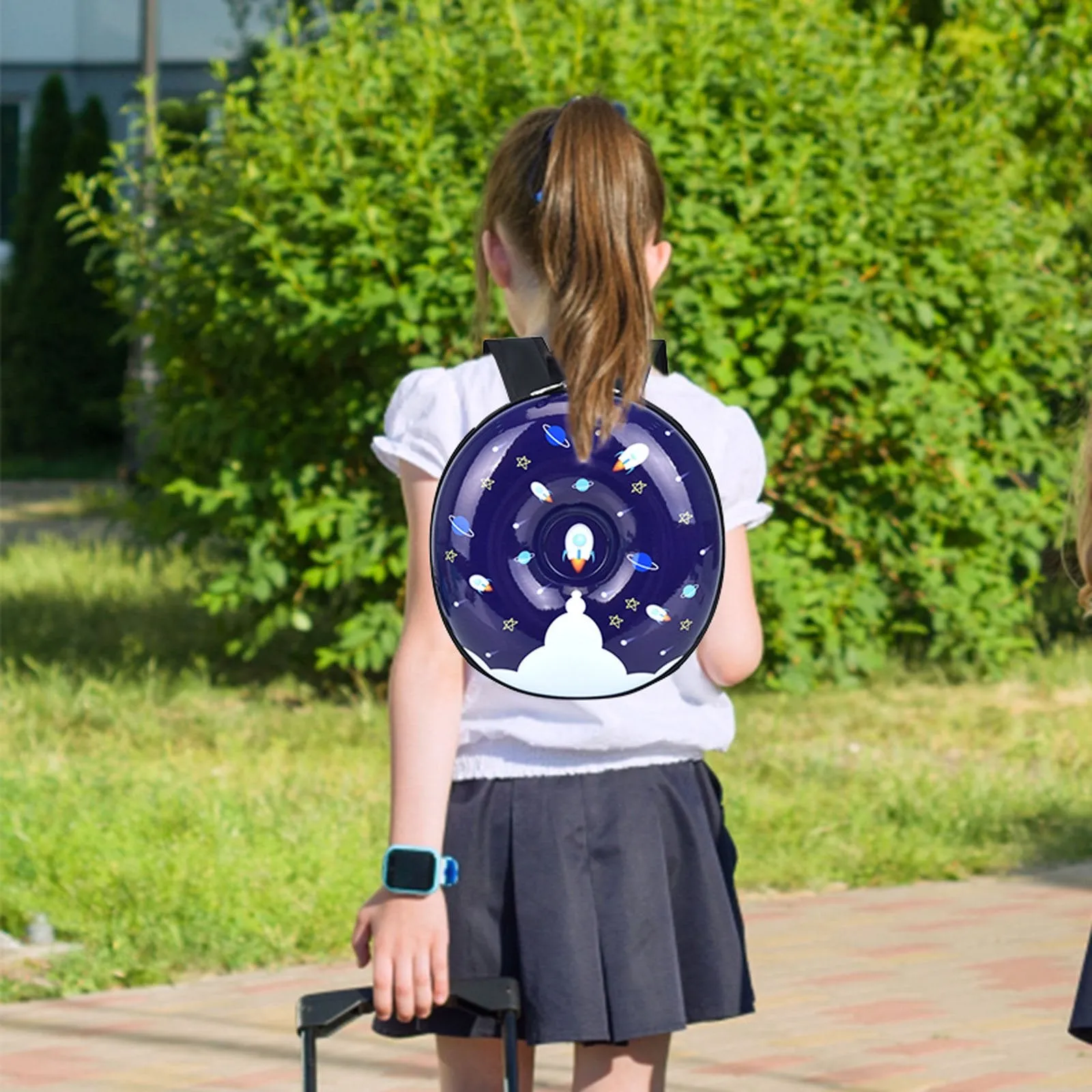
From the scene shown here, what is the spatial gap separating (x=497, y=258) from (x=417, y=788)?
515mm

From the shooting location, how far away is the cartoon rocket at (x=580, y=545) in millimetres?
1373

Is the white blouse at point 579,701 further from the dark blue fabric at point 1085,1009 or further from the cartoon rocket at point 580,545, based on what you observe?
the dark blue fabric at point 1085,1009

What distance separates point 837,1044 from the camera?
4230 mm

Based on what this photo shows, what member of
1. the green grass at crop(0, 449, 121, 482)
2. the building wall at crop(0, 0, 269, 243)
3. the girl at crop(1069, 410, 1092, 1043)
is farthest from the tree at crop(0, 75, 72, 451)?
the girl at crop(1069, 410, 1092, 1043)

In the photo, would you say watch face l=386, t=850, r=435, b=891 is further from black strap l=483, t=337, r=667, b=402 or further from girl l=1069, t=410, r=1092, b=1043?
girl l=1069, t=410, r=1092, b=1043

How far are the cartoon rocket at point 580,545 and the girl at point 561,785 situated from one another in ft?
1.07

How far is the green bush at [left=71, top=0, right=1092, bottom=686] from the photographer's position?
318 inches

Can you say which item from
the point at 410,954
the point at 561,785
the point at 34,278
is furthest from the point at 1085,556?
the point at 34,278

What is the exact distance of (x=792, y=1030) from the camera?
435cm

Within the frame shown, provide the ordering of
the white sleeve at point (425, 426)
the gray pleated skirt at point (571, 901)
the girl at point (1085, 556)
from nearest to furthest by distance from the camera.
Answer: the white sleeve at point (425, 426), the gray pleated skirt at point (571, 901), the girl at point (1085, 556)

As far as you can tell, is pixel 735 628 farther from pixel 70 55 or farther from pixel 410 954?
pixel 70 55

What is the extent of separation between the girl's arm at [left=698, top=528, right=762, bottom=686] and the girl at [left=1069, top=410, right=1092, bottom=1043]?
0.45 meters

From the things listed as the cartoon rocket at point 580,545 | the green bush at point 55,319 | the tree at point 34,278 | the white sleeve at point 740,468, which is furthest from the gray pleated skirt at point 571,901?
the tree at point 34,278

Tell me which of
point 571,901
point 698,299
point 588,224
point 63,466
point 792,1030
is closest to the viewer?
point 588,224
